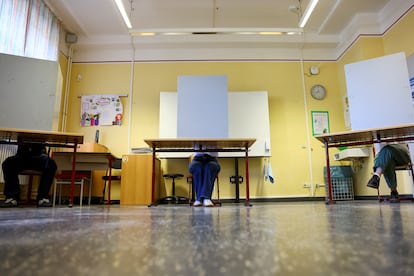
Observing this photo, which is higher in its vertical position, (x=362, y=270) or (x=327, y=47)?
(x=327, y=47)

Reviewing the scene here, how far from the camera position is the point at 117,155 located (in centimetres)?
494

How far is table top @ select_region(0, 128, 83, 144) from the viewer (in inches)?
104

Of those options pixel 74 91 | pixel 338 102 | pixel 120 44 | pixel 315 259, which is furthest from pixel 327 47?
pixel 315 259

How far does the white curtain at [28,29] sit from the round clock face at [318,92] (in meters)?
4.47

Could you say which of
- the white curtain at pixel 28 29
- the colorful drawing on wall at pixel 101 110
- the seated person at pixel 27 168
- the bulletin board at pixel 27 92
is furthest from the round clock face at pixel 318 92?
the white curtain at pixel 28 29

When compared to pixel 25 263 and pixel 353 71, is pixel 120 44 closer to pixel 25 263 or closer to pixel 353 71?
pixel 353 71

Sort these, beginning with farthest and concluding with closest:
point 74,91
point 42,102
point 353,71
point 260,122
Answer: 1. point 74,91
2. point 260,122
3. point 353,71
4. point 42,102

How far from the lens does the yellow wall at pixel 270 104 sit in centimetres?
487

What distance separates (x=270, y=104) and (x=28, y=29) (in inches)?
155

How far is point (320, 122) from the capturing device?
5.12m

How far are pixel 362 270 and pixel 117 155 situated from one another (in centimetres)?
493

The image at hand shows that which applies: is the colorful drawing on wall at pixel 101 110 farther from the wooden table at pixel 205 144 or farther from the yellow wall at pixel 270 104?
the wooden table at pixel 205 144

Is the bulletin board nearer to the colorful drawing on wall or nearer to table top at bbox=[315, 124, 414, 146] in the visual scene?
the colorful drawing on wall

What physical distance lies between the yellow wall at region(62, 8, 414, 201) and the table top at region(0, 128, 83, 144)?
6.50ft
